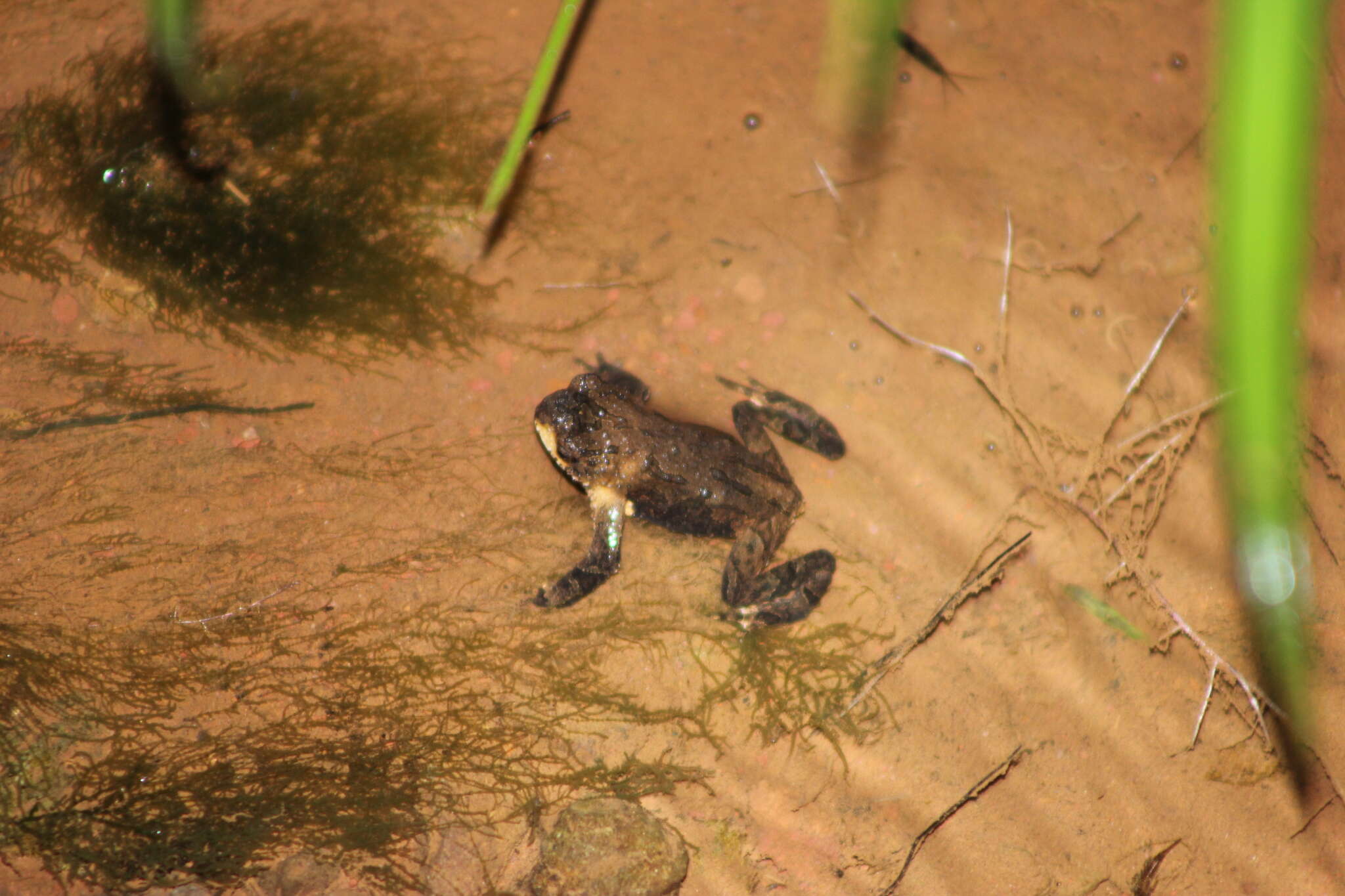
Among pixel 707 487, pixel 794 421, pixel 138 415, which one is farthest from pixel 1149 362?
pixel 138 415

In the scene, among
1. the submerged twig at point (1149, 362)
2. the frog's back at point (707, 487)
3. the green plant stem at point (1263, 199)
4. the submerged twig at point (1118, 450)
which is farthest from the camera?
the submerged twig at point (1149, 362)

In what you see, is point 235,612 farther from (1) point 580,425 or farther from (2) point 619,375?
(2) point 619,375

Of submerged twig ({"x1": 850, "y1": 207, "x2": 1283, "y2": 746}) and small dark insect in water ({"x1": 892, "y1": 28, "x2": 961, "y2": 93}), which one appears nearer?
submerged twig ({"x1": 850, "y1": 207, "x2": 1283, "y2": 746})

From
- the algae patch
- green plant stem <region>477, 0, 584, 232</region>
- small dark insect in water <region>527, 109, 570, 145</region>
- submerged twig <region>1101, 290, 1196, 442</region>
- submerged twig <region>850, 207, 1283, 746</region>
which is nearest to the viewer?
green plant stem <region>477, 0, 584, 232</region>

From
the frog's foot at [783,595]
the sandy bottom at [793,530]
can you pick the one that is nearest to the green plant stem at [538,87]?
the sandy bottom at [793,530]

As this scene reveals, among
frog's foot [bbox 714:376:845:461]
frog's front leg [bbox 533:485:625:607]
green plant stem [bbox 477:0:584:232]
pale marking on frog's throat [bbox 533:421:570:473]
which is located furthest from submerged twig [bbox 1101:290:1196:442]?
green plant stem [bbox 477:0:584:232]

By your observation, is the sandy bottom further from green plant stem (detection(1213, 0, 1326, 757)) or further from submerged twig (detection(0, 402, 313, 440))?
green plant stem (detection(1213, 0, 1326, 757))

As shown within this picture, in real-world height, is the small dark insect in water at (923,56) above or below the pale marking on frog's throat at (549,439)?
above

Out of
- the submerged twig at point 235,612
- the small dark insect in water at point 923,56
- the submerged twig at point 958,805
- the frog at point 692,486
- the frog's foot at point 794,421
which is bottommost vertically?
the submerged twig at point 958,805

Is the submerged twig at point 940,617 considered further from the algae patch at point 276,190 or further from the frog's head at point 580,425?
the algae patch at point 276,190
